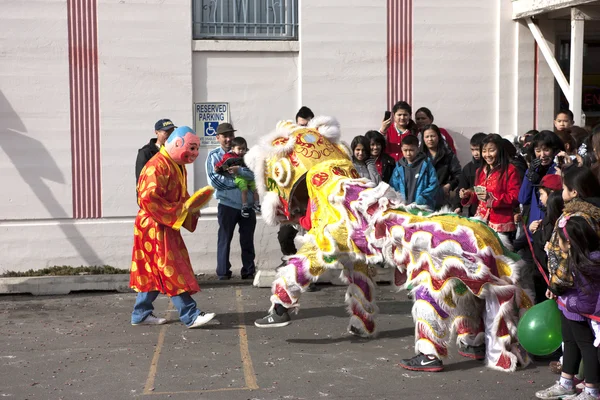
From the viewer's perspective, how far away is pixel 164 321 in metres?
7.83

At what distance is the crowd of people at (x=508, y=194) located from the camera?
5.24m

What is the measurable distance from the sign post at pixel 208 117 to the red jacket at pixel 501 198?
3.72 meters

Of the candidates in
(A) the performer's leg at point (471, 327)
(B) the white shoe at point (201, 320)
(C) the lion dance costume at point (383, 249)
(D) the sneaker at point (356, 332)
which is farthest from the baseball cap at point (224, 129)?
(A) the performer's leg at point (471, 327)

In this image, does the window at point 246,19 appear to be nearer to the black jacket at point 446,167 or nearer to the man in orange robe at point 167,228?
the black jacket at point 446,167

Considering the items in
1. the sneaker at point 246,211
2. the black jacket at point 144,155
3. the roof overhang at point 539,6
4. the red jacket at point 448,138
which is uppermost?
the roof overhang at point 539,6

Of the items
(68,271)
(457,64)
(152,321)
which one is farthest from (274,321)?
(457,64)

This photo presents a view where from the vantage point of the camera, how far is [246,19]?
10609 mm

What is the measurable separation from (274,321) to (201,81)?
3937mm

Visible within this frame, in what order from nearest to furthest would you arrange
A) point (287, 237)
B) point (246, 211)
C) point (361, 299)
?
1. point (361, 299)
2. point (287, 237)
3. point (246, 211)

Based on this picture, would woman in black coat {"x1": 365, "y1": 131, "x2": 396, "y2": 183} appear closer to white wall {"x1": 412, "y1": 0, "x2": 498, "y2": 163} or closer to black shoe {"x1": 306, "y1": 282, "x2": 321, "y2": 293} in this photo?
black shoe {"x1": 306, "y1": 282, "x2": 321, "y2": 293}

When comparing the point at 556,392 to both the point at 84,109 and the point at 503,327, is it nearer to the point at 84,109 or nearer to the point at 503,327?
the point at 503,327

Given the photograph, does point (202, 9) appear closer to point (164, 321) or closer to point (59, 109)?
point (59, 109)

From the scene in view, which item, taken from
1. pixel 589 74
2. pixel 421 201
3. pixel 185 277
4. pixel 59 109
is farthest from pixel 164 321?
pixel 589 74

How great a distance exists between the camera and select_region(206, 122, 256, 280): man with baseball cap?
954 cm
